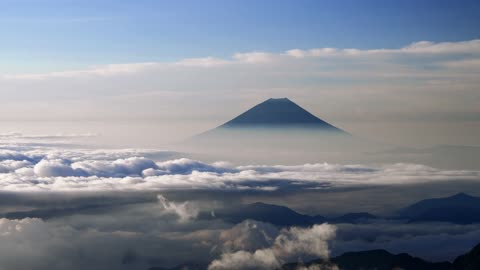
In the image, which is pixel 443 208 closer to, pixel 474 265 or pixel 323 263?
pixel 474 265

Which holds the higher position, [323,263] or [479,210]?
[479,210]

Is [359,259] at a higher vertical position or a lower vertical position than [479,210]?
lower

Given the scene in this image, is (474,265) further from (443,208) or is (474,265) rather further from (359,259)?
(359,259)

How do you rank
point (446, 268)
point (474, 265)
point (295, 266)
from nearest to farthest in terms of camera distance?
point (474, 265)
point (446, 268)
point (295, 266)

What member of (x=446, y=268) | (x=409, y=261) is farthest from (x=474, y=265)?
(x=409, y=261)

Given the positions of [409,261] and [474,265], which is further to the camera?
[409,261]

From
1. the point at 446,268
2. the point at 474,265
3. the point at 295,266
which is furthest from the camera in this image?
the point at 295,266

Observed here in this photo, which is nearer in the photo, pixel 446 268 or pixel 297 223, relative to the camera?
pixel 446 268

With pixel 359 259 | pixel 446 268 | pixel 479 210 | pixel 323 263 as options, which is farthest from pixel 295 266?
pixel 479 210

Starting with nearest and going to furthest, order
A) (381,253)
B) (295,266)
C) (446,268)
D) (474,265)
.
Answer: (474,265)
(446,268)
(295,266)
(381,253)
